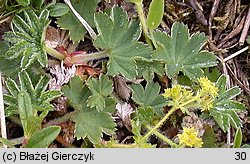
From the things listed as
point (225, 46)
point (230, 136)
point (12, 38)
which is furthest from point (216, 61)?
point (12, 38)

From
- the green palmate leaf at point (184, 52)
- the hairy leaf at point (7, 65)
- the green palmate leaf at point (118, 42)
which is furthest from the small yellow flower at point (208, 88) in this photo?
the hairy leaf at point (7, 65)

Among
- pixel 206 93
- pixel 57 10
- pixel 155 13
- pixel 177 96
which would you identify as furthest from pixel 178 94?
pixel 57 10

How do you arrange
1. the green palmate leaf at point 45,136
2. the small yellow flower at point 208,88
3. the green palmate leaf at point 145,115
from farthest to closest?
the green palmate leaf at point 145,115, the small yellow flower at point 208,88, the green palmate leaf at point 45,136

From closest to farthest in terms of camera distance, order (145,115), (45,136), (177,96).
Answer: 1. (45,136)
2. (177,96)
3. (145,115)

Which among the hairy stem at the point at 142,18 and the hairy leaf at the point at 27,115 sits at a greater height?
the hairy stem at the point at 142,18

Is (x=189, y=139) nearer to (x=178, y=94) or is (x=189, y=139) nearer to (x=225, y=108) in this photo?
(x=178, y=94)

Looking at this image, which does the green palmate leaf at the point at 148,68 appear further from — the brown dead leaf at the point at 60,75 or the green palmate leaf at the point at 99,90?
the brown dead leaf at the point at 60,75

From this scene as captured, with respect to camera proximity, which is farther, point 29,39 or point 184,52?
point 184,52
